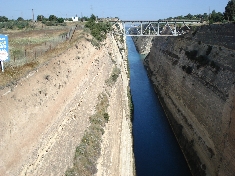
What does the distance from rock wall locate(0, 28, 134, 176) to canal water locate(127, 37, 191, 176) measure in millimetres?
1249

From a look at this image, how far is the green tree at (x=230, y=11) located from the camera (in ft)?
139

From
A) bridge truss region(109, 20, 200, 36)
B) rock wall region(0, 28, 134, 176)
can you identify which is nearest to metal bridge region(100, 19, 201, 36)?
bridge truss region(109, 20, 200, 36)

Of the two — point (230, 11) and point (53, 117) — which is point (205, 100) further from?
point (230, 11)

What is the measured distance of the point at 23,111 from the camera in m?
9.95

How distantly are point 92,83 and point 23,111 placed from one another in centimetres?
858

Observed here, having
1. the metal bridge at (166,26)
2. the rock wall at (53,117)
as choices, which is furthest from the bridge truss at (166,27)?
the rock wall at (53,117)

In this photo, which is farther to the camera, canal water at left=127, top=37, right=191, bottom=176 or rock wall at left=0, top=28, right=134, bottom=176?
canal water at left=127, top=37, right=191, bottom=176

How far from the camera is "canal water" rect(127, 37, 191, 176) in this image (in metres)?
17.3

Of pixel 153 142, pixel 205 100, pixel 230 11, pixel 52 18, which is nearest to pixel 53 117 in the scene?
pixel 205 100

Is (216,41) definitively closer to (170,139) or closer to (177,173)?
(170,139)

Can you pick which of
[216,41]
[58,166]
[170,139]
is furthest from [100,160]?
[216,41]

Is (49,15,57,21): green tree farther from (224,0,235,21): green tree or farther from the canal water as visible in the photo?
(224,0,235,21): green tree

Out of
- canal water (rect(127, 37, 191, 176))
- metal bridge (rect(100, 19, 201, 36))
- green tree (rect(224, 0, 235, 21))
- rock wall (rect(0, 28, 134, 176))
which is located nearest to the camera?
rock wall (rect(0, 28, 134, 176))

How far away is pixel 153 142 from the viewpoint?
68.6 feet
